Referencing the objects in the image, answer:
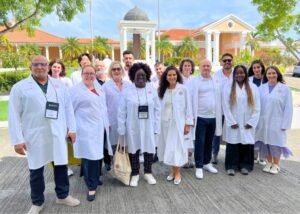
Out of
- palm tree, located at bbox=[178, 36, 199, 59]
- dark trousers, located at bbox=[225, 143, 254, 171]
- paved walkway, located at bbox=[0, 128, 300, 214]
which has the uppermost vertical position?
palm tree, located at bbox=[178, 36, 199, 59]

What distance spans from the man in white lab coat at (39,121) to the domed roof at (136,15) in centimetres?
2762

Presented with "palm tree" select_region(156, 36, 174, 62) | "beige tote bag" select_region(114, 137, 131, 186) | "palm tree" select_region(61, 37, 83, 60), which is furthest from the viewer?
"palm tree" select_region(156, 36, 174, 62)

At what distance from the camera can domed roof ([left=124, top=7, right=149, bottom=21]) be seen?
1193 inches

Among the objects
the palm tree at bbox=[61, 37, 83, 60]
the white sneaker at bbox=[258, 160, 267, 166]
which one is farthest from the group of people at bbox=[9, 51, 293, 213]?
the palm tree at bbox=[61, 37, 83, 60]

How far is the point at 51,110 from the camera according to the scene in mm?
3676

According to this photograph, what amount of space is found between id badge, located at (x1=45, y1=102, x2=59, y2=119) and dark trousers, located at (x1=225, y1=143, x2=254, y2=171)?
3.03m

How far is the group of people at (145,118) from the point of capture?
12.1 feet

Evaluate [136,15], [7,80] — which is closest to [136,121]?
[7,80]

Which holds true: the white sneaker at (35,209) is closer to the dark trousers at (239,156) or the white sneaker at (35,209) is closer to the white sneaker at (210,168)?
the white sneaker at (210,168)

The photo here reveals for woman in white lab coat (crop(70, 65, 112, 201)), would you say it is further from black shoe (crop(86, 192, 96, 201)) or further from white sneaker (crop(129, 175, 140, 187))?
white sneaker (crop(129, 175, 140, 187))

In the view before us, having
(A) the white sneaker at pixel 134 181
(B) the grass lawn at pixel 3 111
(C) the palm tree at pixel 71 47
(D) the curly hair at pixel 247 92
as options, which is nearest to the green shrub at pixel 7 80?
(B) the grass lawn at pixel 3 111

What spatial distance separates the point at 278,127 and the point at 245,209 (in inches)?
71.7

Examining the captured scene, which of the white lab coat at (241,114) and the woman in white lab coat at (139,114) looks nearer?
the woman in white lab coat at (139,114)

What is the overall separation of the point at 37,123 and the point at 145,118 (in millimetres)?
1561
